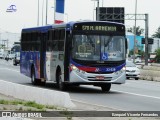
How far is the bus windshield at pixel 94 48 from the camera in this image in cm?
2375

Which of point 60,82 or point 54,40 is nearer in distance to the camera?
point 60,82

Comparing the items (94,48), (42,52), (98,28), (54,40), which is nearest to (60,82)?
(54,40)

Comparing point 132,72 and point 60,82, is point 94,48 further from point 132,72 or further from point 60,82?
point 132,72

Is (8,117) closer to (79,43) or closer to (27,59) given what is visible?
(79,43)

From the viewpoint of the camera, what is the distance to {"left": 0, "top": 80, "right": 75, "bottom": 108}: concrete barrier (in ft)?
53.6

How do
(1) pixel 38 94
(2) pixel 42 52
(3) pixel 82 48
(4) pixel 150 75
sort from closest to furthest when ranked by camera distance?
(1) pixel 38 94, (3) pixel 82 48, (2) pixel 42 52, (4) pixel 150 75

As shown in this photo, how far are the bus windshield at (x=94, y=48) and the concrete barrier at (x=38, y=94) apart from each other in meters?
3.35

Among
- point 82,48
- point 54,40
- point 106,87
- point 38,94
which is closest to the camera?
point 38,94

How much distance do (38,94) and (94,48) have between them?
604 centimetres

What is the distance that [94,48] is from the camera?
23719 millimetres

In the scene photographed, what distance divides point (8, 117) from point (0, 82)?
44.9 feet

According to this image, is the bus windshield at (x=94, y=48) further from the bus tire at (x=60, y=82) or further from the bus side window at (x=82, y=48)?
the bus tire at (x=60, y=82)

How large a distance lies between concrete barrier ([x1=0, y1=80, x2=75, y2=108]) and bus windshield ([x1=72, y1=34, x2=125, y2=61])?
335 cm

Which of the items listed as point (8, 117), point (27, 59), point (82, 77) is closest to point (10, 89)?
point (82, 77)
